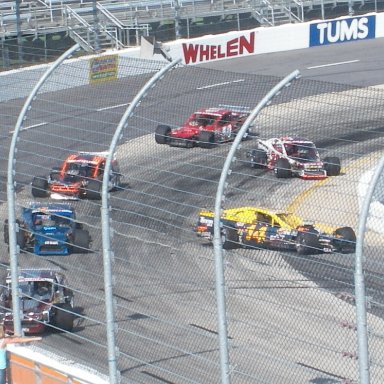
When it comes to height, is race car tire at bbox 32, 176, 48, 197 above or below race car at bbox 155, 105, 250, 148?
below

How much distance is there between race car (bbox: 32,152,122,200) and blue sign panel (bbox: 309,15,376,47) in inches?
377

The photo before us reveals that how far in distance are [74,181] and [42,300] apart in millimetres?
2870

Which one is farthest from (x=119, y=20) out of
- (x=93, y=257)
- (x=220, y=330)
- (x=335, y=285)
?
(x=220, y=330)

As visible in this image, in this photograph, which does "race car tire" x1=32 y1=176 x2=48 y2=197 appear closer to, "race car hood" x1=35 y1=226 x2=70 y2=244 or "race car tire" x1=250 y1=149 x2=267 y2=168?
"race car hood" x1=35 y1=226 x2=70 y2=244

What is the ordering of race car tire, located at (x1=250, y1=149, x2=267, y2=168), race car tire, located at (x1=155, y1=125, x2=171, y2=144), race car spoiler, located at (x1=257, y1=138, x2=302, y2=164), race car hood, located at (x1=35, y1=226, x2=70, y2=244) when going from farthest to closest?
1. race car hood, located at (x1=35, y1=226, x2=70, y2=244)
2. race car tire, located at (x1=155, y1=125, x2=171, y2=144)
3. race car tire, located at (x1=250, y1=149, x2=267, y2=168)
4. race car spoiler, located at (x1=257, y1=138, x2=302, y2=164)

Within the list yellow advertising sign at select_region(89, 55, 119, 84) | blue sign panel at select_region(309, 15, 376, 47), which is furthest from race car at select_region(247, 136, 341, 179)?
blue sign panel at select_region(309, 15, 376, 47)

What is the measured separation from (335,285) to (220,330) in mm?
2761

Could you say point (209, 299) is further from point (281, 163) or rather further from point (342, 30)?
point (342, 30)

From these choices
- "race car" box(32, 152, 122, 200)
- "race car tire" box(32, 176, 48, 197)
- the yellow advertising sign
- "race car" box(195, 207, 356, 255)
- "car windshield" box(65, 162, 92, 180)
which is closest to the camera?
"race car" box(195, 207, 356, 255)

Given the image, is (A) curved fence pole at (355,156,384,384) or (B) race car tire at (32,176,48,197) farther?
(B) race car tire at (32,176,48,197)

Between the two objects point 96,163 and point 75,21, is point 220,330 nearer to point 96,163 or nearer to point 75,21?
point 96,163

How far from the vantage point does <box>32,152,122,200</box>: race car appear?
1408cm

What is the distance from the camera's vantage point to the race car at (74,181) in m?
14.1

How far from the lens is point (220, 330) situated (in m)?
8.70
